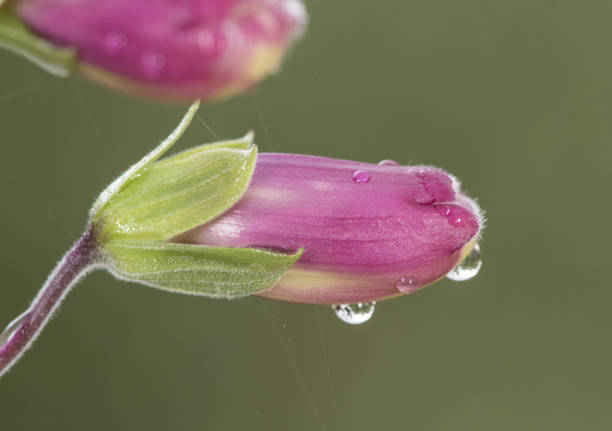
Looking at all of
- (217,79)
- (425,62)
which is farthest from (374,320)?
(217,79)

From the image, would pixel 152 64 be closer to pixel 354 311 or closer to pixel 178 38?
pixel 178 38

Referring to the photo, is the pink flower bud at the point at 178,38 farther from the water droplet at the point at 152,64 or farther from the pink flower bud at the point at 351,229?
the pink flower bud at the point at 351,229

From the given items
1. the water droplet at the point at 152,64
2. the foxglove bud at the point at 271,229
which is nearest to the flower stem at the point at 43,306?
the foxglove bud at the point at 271,229

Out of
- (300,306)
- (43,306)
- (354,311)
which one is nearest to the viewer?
(43,306)

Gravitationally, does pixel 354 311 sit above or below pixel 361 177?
below

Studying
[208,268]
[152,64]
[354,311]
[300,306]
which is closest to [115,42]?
[152,64]
